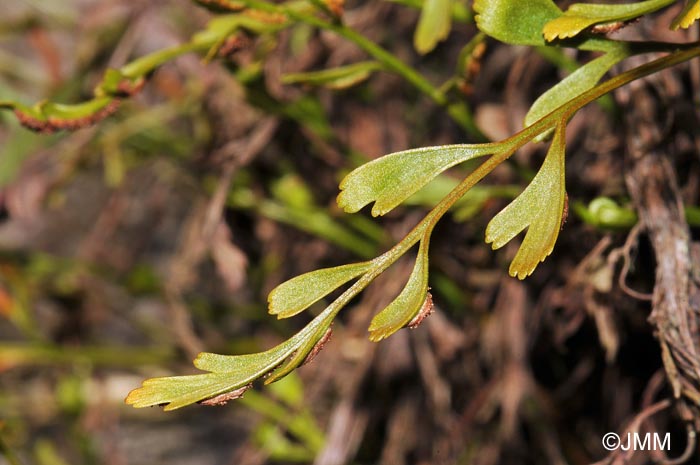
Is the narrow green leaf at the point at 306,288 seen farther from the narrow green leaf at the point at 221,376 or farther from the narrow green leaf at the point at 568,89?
the narrow green leaf at the point at 568,89

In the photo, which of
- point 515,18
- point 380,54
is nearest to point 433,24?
point 380,54

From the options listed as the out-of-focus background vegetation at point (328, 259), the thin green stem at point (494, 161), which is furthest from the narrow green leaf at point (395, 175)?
the out-of-focus background vegetation at point (328, 259)

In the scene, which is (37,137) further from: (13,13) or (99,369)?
(13,13)

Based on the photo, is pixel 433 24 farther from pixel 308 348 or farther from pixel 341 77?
pixel 308 348

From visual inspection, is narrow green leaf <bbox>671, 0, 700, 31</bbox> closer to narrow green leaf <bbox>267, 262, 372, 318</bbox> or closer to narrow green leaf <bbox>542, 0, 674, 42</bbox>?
narrow green leaf <bbox>542, 0, 674, 42</bbox>

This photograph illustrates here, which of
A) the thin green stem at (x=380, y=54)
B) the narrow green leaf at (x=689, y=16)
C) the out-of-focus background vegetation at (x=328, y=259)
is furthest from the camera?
the out-of-focus background vegetation at (x=328, y=259)

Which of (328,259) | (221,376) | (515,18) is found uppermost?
(515,18)

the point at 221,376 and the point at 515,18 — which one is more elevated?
the point at 515,18
